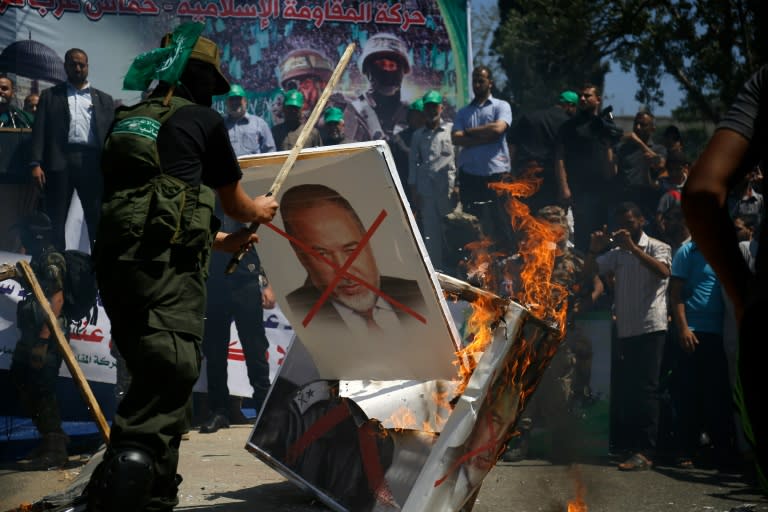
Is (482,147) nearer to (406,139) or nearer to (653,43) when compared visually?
(406,139)

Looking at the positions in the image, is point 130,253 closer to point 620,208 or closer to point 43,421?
point 43,421

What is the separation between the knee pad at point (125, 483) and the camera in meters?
3.69

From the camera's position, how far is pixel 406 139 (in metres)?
10.8

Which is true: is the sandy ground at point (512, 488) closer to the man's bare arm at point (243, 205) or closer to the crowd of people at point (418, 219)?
the crowd of people at point (418, 219)

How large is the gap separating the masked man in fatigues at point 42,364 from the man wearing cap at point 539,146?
14.4ft

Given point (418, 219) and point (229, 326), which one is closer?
point (229, 326)

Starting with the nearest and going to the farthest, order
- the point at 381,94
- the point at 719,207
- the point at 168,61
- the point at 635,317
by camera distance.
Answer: the point at 719,207 → the point at 168,61 → the point at 635,317 → the point at 381,94

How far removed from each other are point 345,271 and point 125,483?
1.93 m

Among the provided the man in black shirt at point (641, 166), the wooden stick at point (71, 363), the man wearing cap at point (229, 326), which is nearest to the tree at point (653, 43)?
the man in black shirt at point (641, 166)

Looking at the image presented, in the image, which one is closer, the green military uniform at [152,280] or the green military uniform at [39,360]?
the green military uniform at [152,280]

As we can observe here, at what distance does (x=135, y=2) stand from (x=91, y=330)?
382cm

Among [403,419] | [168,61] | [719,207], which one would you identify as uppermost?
[168,61]

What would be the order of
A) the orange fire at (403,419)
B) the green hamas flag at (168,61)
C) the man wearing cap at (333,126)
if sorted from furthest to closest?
the man wearing cap at (333,126), the orange fire at (403,419), the green hamas flag at (168,61)

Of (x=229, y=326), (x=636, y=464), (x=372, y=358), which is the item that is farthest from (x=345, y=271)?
(x=229, y=326)
